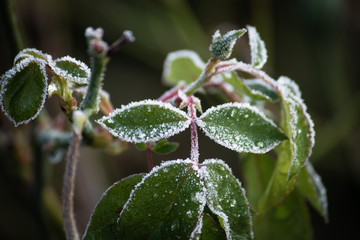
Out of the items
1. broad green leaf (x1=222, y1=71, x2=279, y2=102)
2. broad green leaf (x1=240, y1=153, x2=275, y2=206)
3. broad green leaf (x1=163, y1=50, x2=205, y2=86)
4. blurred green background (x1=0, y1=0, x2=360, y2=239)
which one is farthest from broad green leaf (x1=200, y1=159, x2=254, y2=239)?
blurred green background (x1=0, y1=0, x2=360, y2=239)

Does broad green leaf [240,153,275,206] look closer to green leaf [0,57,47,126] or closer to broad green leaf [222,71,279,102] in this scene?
broad green leaf [222,71,279,102]

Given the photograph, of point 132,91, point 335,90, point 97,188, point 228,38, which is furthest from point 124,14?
point 228,38

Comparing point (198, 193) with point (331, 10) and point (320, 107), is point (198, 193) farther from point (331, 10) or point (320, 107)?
point (320, 107)

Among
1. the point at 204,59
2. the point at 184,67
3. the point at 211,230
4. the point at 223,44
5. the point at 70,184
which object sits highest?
the point at 204,59

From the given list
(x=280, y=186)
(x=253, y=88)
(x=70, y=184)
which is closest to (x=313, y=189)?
(x=280, y=186)

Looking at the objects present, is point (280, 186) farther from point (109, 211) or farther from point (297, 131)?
point (109, 211)

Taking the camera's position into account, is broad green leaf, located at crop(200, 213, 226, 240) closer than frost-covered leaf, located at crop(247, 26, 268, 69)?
Yes
